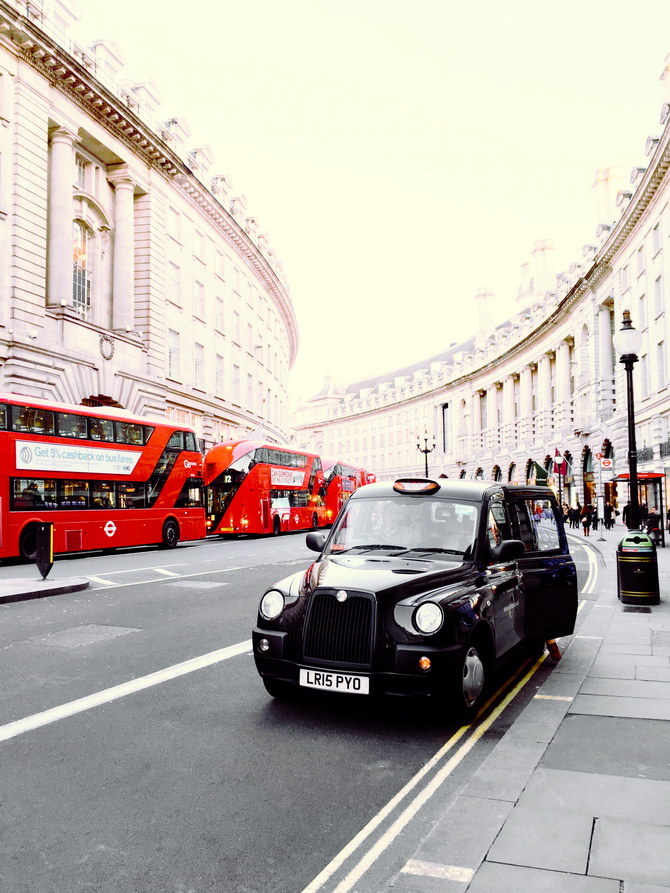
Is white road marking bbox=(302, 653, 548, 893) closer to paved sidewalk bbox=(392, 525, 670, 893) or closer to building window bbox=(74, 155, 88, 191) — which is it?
paved sidewalk bbox=(392, 525, 670, 893)

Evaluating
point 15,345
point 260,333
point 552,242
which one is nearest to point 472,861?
point 15,345

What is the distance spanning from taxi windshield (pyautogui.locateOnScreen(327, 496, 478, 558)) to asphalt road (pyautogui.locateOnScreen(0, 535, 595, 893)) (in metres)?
1.26

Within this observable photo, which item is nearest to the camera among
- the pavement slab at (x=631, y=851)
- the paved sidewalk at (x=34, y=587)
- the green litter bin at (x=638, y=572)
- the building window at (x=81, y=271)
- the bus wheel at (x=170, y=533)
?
the pavement slab at (x=631, y=851)

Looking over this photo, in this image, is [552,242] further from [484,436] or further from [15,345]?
[15,345]

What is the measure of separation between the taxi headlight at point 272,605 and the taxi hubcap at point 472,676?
1.38 meters

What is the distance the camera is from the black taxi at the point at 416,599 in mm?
4855

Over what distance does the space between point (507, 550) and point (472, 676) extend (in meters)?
1.11

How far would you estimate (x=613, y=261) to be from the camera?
1786 inches

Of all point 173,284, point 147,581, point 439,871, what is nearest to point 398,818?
point 439,871

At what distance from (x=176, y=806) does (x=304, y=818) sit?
2.20ft

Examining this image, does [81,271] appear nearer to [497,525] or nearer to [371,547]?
[371,547]

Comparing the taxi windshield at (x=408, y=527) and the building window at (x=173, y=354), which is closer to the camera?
the taxi windshield at (x=408, y=527)

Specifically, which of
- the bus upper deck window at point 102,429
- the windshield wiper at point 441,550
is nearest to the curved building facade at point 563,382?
the bus upper deck window at point 102,429

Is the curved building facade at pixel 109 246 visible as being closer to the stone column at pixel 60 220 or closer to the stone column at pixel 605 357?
the stone column at pixel 60 220
